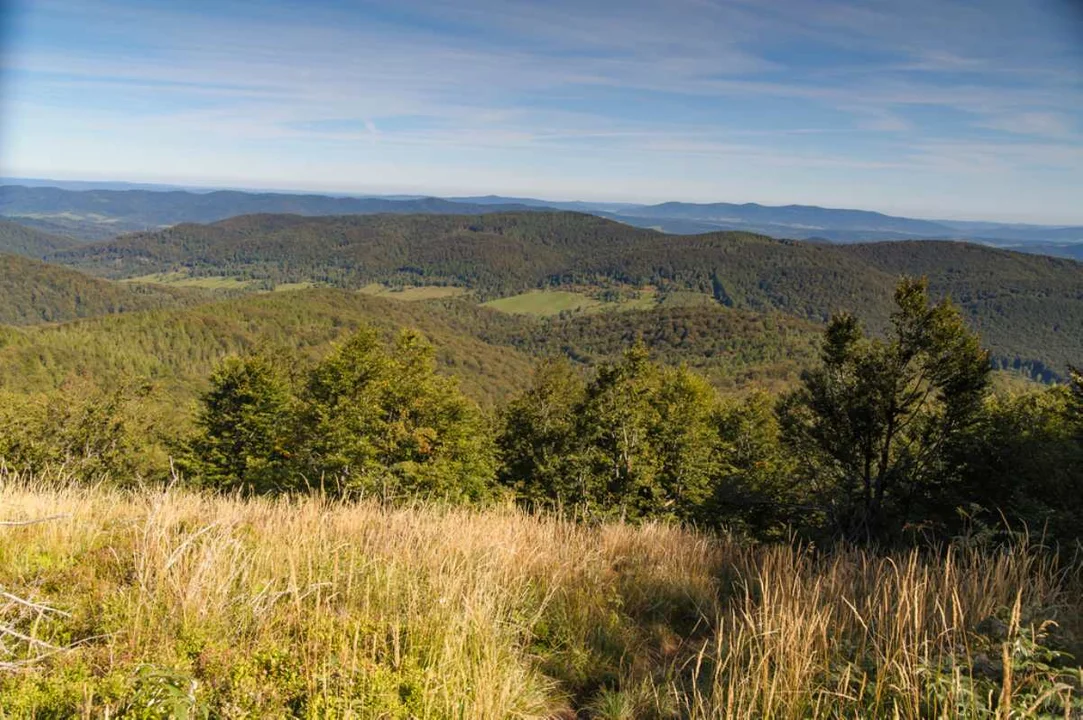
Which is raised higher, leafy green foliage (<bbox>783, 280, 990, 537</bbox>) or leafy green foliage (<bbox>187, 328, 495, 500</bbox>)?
leafy green foliage (<bbox>783, 280, 990, 537</bbox>)

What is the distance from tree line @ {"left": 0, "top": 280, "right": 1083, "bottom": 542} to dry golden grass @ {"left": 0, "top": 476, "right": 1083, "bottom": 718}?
5.76 feet

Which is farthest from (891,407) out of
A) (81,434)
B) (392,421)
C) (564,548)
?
(81,434)

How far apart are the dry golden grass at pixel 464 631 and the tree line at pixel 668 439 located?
1.75 meters

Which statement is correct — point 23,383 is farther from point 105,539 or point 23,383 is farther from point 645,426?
point 105,539

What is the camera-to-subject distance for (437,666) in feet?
7.75

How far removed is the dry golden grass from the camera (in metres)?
2.01

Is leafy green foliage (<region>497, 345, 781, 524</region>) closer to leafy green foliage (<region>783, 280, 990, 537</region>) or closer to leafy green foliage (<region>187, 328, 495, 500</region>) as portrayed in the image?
leafy green foliage (<region>187, 328, 495, 500</region>)

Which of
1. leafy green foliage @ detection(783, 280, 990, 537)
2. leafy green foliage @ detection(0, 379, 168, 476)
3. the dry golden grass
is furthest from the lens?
leafy green foliage @ detection(0, 379, 168, 476)

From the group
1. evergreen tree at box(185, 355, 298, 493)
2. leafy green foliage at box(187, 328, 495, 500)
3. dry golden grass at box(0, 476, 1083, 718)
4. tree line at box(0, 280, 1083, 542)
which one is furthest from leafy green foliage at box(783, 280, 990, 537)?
evergreen tree at box(185, 355, 298, 493)

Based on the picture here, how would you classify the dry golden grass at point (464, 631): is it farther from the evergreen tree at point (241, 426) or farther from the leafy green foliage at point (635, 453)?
the evergreen tree at point (241, 426)

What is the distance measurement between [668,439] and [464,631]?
20498 mm

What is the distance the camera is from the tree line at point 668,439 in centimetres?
1241

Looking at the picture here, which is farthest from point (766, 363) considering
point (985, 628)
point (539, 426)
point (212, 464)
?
point (985, 628)

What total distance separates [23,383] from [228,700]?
104 m
